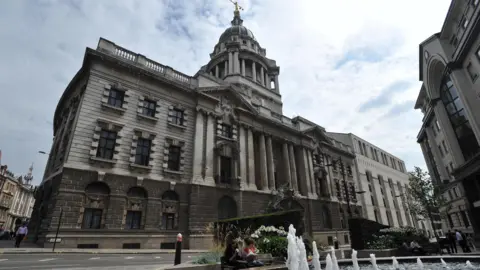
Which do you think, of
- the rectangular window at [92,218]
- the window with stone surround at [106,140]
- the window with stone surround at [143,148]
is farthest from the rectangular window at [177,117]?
the rectangular window at [92,218]

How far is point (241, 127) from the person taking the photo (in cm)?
2911

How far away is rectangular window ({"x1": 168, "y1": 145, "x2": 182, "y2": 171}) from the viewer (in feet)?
72.9

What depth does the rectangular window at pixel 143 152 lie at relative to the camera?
20.5m

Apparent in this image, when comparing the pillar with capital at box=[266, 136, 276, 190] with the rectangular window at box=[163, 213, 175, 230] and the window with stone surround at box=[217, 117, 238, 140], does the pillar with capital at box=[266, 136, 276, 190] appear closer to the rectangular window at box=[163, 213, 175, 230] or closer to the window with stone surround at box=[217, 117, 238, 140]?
the window with stone surround at box=[217, 117, 238, 140]

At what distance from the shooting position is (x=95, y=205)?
682 inches

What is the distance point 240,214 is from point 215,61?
108ft

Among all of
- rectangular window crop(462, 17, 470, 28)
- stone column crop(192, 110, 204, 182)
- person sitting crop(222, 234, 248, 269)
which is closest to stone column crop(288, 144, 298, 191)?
stone column crop(192, 110, 204, 182)

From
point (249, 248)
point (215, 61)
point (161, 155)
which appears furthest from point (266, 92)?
point (249, 248)

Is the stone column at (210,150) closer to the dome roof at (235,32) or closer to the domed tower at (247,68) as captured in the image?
the domed tower at (247,68)

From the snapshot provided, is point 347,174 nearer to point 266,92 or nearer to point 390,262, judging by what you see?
point 266,92

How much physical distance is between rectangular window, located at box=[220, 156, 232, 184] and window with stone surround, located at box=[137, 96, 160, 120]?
27.8 ft

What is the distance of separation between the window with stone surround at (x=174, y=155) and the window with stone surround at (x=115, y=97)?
4.93 m

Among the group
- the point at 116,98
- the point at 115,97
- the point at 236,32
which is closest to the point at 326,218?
the point at 116,98

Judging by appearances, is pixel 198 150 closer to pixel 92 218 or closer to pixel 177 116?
pixel 177 116
